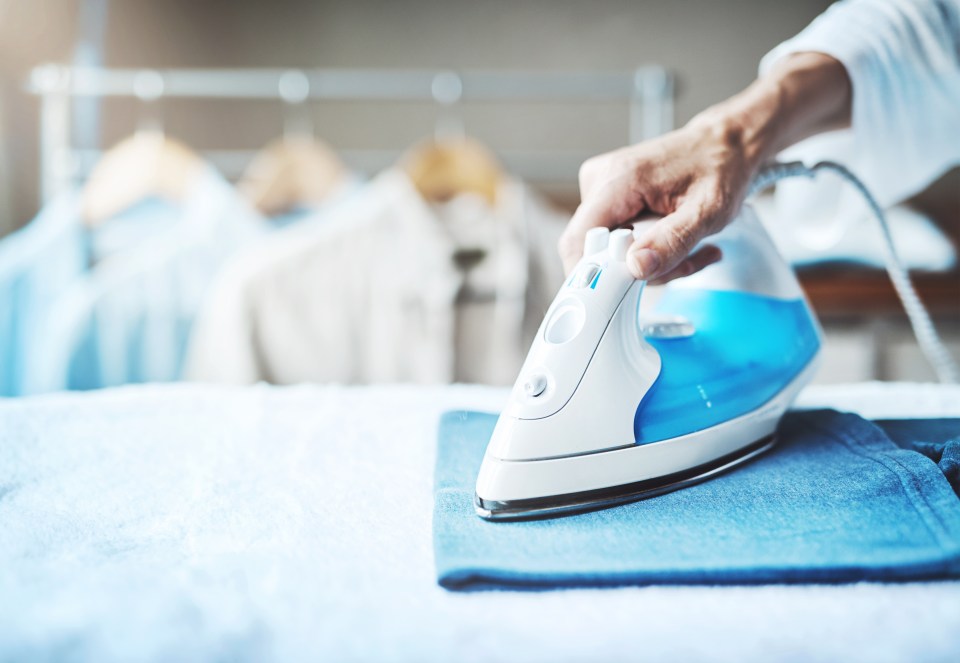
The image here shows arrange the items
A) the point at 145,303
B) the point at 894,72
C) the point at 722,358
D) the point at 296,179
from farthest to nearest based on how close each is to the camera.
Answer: the point at 296,179, the point at 145,303, the point at 894,72, the point at 722,358

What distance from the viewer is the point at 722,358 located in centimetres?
59

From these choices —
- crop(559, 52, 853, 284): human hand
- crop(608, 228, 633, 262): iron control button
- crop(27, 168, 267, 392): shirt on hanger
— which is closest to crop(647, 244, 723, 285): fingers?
crop(559, 52, 853, 284): human hand

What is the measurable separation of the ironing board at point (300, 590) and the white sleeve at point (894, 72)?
545mm

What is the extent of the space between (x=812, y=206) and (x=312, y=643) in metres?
0.81

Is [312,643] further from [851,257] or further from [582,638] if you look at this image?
[851,257]

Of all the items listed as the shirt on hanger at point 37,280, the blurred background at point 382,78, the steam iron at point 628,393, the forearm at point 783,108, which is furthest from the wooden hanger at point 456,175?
the steam iron at point 628,393

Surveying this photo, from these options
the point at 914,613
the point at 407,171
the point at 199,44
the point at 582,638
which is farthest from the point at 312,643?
the point at 199,44

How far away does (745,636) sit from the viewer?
35 cm

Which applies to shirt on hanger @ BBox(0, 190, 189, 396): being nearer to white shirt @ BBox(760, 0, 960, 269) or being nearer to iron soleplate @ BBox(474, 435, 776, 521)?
iron soleplate @ BBox(474, 435, 776, 521)

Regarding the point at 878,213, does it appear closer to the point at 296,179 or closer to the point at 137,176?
the point at 296,179

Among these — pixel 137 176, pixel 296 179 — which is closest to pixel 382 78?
pixel 296 179

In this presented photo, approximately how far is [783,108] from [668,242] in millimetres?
252

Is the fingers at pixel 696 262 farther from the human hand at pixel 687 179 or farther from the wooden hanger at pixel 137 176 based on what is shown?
the wooden hanger at pixel 137 176

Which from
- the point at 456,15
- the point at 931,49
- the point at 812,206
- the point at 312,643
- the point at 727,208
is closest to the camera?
the point at 312,643
